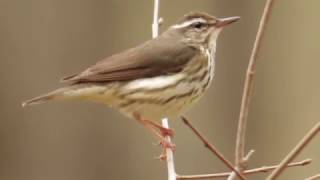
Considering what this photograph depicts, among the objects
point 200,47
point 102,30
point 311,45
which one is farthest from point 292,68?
point 200,47

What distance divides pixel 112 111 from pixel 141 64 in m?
4.53

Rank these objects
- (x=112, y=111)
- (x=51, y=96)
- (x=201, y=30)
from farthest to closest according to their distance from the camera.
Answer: (x=112, y=111), (x=201, y=30), (x=51, y=96)

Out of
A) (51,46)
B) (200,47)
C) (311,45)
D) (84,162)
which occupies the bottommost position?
(200,47)

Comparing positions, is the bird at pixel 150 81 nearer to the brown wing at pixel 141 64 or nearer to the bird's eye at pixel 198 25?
the brown wing at pixel 141 64

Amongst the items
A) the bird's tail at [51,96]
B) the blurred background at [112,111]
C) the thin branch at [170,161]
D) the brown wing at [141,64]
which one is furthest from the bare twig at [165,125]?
the blurred background at [112,111]

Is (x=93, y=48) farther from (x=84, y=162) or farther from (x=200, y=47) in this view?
(x=200, y=47)

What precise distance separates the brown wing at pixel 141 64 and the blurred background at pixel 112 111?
3.85m

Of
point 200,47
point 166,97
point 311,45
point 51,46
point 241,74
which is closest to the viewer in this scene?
point 166,97

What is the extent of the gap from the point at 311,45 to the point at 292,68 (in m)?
0.32

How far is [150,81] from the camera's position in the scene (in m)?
6.45

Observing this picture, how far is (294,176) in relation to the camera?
1205 centimetres

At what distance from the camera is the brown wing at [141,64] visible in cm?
634

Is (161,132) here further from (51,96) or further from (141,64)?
(51,96)

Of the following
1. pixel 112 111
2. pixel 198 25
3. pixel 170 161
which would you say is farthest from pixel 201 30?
pixel 112 111
